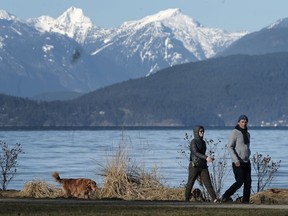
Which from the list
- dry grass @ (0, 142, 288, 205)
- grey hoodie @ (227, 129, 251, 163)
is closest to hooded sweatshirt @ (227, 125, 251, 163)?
grey hoodie @ (227, 129, 251, 163)

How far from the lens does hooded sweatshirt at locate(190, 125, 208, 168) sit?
21.3 meters

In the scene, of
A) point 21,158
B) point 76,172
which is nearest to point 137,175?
point 76,172

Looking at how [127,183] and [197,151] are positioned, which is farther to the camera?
[127,183]

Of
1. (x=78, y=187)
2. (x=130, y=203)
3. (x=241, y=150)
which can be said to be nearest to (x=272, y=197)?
(x=241, y=150)

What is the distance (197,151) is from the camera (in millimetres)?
21391

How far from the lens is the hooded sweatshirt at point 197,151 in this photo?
21.3 metres

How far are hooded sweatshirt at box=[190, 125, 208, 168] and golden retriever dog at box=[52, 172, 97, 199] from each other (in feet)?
→ 6.52

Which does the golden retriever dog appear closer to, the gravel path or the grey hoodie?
the gravel path

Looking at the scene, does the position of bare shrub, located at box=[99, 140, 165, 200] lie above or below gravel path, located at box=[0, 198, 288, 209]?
above

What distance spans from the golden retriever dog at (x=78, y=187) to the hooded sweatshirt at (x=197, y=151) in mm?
1987

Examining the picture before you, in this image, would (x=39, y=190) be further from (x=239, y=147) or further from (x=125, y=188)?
(x=239, y=147)

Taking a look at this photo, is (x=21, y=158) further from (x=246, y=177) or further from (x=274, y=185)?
(x=246, y=177)

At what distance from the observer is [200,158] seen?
2139 cm

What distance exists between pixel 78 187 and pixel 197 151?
2406mm
